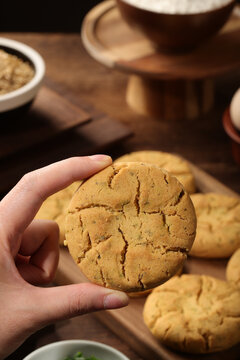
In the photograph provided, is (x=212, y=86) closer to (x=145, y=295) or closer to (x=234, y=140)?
(x=234, y=140)

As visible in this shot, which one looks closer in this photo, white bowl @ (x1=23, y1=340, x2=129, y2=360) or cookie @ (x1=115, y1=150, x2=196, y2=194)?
white bowl @ (x1=23, y1=340, x2=129, y2=360)

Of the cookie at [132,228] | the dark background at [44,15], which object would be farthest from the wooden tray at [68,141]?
the dark background at [44,15]

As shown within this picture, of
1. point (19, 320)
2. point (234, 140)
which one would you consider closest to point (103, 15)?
point (234, 140)

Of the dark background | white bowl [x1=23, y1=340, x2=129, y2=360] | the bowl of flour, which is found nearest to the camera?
white bowl [x1=23, y1=340, x2=129, y2=360]

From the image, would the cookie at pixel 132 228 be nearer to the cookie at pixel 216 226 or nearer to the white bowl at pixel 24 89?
the cookie at pixel 216 226

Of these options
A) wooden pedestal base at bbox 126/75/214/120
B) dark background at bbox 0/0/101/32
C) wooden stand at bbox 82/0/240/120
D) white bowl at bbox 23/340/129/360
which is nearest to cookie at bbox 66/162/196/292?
white bowl at bbox 23/340/129/360

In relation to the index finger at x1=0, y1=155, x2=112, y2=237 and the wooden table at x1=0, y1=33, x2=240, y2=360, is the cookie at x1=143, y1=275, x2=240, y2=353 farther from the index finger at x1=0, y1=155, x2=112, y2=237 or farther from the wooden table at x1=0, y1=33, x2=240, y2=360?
the index finger at x1=0, y1=155, x2=112, y2=237

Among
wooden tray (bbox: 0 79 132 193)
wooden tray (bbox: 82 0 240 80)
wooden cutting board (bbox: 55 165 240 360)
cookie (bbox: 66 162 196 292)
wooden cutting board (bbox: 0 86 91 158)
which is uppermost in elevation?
cookie (bbox: 66 162 196 292)
